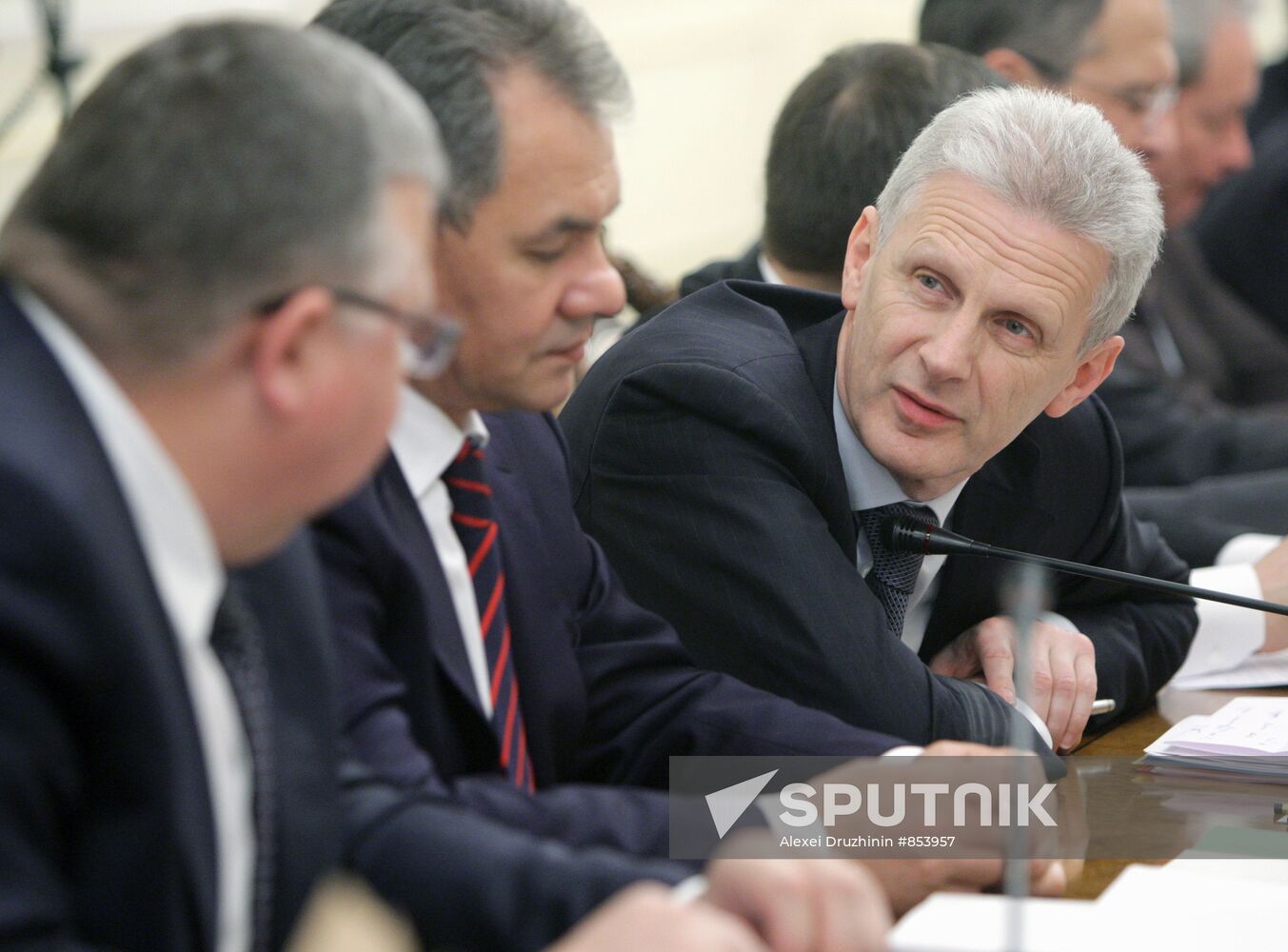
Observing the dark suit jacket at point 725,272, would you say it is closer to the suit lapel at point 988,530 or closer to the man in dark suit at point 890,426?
the man in dark suit at point 890,426

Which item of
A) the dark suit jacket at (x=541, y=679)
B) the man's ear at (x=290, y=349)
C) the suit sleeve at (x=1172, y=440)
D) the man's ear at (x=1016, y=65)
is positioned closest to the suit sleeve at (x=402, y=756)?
the dark suit jacket at (x=541, y=679)

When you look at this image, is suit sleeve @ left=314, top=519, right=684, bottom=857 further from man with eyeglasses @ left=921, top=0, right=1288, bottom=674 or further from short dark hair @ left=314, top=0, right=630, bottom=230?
man with eyeglasses @ left=921, top=0, right=1288, bottom=674

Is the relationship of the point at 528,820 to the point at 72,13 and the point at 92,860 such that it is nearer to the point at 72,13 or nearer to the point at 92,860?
the point at 92,860

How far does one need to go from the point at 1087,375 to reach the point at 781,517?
0.50 m

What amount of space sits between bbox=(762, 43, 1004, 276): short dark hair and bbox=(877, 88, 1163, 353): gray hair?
47cm

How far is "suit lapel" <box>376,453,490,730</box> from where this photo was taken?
4.32ft

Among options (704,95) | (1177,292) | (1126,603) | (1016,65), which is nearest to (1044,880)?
(1126,603)

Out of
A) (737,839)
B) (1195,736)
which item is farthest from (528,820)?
(1195,736)

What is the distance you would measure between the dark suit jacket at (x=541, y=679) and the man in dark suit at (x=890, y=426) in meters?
0.14

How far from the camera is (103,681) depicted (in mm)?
881

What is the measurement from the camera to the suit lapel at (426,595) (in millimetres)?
1317

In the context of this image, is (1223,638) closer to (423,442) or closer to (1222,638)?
(1222,638)

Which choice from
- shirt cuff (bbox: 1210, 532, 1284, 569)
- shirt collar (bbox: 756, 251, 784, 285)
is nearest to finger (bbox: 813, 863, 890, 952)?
shirt collar (bbox: 756, 251, 784, 285)

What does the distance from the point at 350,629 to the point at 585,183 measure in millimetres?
431
